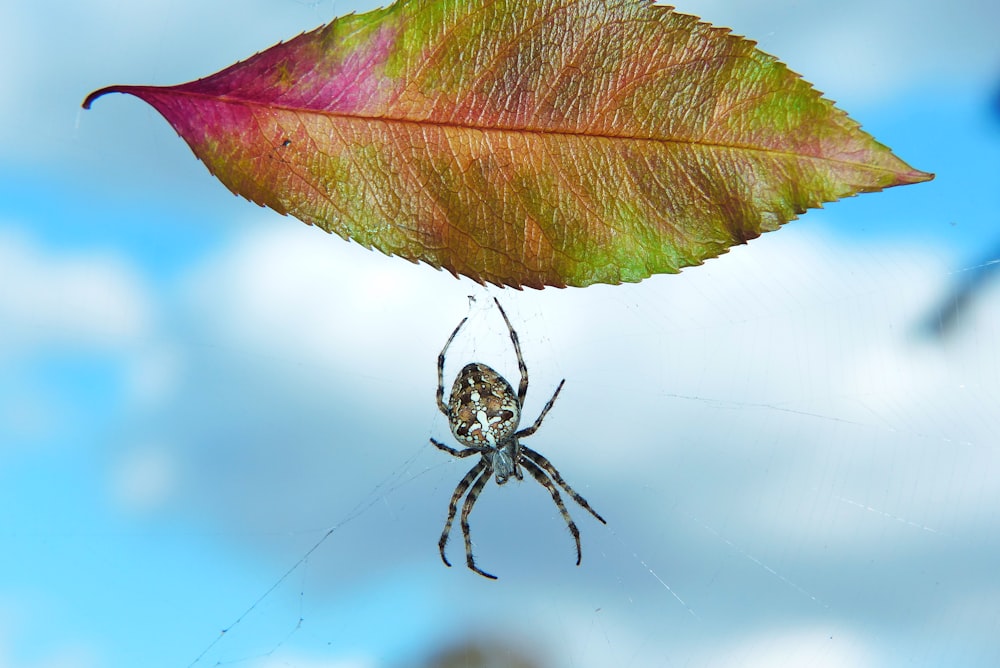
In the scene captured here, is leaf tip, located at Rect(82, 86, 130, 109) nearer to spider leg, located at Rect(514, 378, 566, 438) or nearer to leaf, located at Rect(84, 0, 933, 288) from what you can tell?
leaf, located at Rect(84, 0, 933, 288)

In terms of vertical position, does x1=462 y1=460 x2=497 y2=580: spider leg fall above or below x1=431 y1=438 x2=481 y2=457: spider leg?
below

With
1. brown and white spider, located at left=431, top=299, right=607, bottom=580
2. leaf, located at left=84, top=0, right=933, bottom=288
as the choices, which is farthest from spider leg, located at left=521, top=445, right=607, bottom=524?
leaf, located at left=84, top=0, right=933, bottom=288

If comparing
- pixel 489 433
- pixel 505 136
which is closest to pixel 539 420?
pixel 489 433

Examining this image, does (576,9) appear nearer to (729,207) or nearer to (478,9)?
(478,9)

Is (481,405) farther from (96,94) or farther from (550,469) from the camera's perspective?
(96,94)

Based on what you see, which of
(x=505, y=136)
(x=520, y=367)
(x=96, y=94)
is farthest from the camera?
(x=520, y=367)

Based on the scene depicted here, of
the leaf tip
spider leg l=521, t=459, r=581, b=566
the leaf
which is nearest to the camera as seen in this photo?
the leaf tip

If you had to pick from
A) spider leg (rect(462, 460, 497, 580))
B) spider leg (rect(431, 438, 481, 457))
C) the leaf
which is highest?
the leaf
